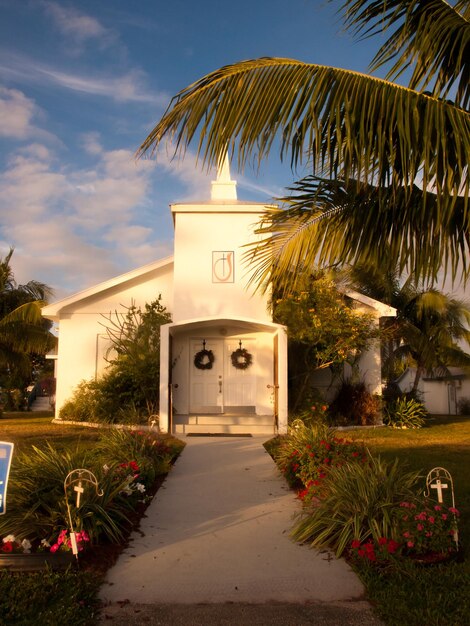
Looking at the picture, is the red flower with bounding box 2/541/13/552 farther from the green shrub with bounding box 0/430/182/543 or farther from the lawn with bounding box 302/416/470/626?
the lawn with bounding box 302/416/470/626

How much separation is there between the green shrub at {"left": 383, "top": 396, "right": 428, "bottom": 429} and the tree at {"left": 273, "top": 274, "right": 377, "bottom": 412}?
10.1ft

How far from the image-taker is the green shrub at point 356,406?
16.6 metres

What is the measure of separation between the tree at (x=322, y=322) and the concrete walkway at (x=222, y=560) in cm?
665

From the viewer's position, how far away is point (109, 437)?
9.41 meters

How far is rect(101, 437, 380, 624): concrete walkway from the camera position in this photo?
432cm

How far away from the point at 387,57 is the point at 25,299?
21641mm

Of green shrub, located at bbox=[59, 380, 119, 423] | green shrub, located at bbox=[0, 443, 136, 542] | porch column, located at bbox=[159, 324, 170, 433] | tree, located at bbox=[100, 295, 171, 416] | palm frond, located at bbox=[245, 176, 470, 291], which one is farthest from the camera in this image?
green shrub, located at bbox=[59, 380, 119, 423]

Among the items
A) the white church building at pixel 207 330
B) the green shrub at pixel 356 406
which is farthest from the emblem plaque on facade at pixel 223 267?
the green shrub at pixel 356 406

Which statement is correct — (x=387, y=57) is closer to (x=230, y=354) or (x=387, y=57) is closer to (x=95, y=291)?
(x=230, y=354)

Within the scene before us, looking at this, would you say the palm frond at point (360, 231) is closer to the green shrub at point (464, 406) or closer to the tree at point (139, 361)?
the tree at point (139, 361)

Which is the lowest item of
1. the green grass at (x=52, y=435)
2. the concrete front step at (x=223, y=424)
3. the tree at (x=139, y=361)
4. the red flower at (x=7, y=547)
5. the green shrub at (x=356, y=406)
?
the red flower at (x=7, y=547)

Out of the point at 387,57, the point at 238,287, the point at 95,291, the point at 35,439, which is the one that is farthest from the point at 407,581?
the point at 95,291

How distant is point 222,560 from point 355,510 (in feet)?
4.28

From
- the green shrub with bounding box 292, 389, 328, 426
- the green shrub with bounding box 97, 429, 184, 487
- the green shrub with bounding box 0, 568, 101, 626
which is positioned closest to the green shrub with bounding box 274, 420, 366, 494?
the green shrub with bounding box 97, 429, 184, 487
